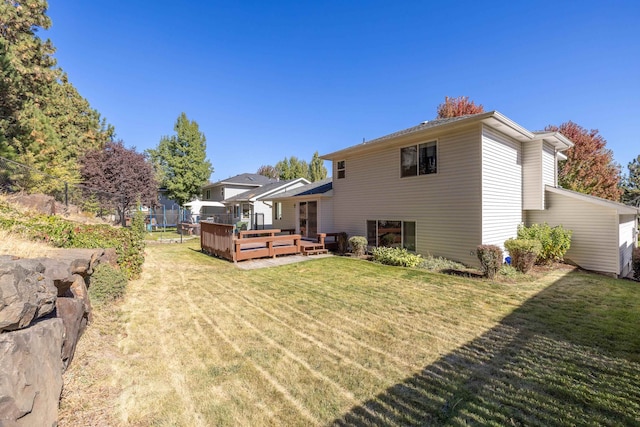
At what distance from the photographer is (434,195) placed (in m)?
9.59

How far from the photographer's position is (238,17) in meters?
12.4

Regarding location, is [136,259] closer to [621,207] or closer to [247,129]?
[621,207]

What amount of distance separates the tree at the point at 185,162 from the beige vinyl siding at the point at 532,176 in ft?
94.0

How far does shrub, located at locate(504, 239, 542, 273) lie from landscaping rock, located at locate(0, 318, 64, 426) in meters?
10.3

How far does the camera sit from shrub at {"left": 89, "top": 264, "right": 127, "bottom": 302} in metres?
4.82

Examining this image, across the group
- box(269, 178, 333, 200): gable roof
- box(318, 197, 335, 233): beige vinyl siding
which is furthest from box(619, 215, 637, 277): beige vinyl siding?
box(269, 178, 333, 200): gable roof

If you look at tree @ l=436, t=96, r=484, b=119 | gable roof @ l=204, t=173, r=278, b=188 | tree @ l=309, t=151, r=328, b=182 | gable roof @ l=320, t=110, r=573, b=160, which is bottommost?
gable roof @ l=320, t=110, r=573, b=160

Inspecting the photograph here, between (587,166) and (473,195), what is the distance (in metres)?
17.0

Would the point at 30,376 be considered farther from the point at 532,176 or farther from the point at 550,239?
the point at 532,176

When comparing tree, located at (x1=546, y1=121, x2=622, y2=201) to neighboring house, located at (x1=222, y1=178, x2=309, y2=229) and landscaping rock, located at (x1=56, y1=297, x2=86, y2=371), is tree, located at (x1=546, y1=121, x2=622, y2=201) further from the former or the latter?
landscaping rock, located at (x1=56, y1=297, x2=86, y2=371)

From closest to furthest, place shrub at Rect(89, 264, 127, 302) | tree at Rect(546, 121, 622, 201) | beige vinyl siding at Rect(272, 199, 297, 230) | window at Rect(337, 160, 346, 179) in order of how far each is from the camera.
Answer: shrub at Rect(89, 264, 127, 302) < window at Rect(337, 160, 346, 179) < beige vinyl siding at Rect(272, 199, 297, 230) < tree at Rect(546, 121, 622, 201)

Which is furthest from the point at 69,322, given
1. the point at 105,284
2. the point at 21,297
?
the point at 105,284

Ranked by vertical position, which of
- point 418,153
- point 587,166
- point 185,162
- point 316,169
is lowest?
point 418,153

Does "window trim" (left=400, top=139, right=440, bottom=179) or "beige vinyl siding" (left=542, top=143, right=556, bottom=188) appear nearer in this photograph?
"window trim" (left=400, top=139, right=440, bottom=179)
